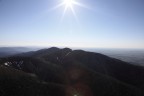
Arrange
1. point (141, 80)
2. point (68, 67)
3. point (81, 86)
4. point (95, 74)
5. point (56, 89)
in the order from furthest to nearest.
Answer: point (141, 80), point (68, 67), point (95, 74), point (81, 86), point (56, 89)

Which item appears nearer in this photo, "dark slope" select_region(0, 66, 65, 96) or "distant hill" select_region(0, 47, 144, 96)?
"dark slope" select_region(0, 66, 65, 96)

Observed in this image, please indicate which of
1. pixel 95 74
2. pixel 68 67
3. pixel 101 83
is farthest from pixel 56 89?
pixel 68 67

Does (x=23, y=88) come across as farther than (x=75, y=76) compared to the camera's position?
No

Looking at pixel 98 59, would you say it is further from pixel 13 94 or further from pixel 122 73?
pixel 13 94

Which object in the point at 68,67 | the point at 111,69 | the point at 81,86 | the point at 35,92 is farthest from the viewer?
the point at 111,69

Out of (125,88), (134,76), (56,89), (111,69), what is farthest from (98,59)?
(56,89)

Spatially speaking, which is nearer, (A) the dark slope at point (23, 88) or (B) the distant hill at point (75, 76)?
(A) the dark slope at point (23, 88)

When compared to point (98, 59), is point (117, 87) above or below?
below

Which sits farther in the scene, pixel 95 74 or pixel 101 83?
pixel 95 74

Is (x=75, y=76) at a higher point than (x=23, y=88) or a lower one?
lower

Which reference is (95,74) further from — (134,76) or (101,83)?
(134,76)
